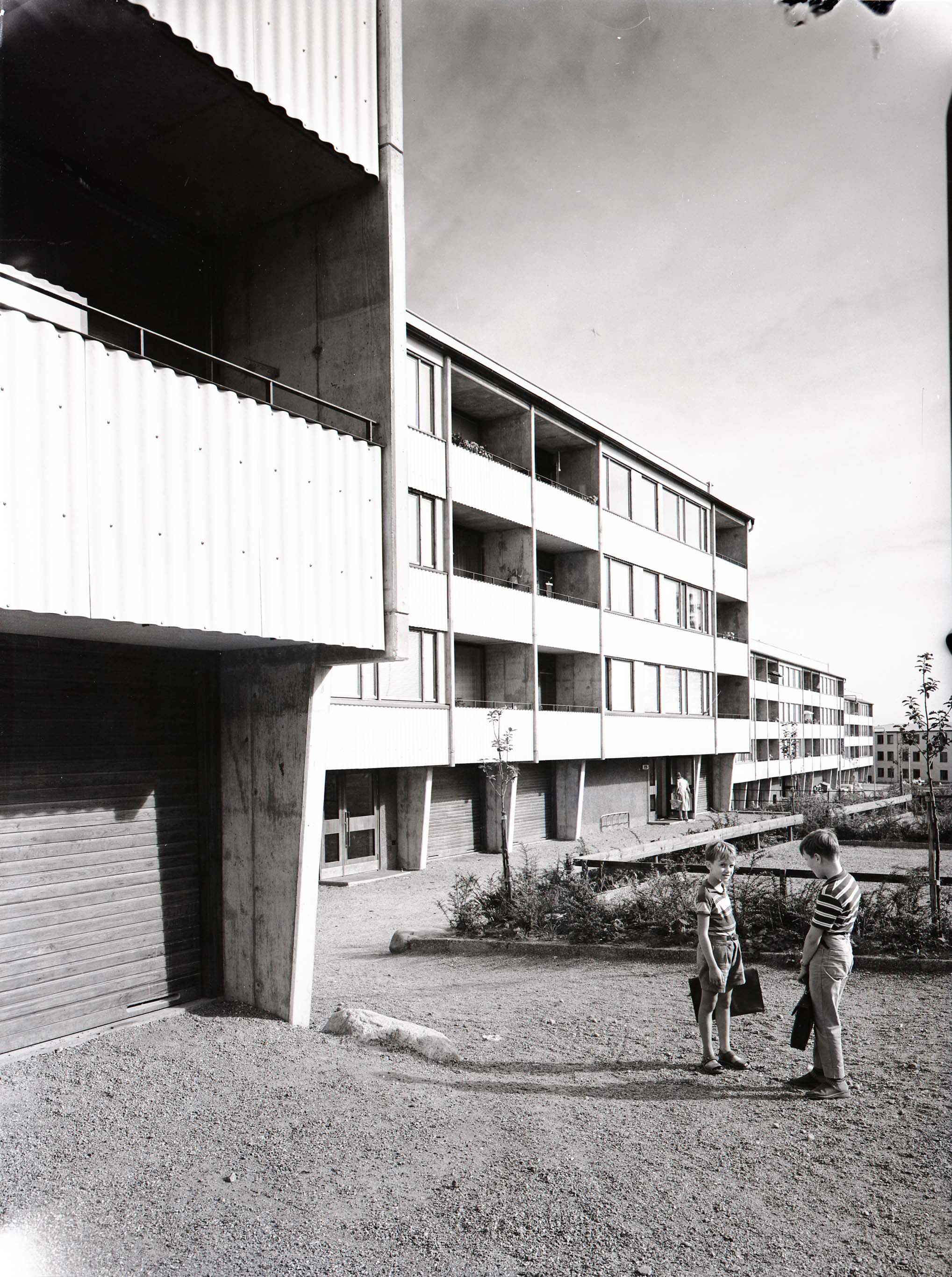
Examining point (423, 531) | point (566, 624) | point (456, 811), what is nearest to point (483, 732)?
point (456, 811)

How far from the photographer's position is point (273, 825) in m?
7.83

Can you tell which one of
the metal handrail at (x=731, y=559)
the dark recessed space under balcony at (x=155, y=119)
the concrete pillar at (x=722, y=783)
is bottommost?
the concrete pillar at (x=722, y=783)

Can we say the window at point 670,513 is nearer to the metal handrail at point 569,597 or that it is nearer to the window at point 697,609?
the window at point 697,609

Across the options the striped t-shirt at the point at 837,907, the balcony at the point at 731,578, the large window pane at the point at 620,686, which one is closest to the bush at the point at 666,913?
the striped t-shirt at the point at 837,907

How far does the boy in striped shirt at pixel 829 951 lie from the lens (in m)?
6.12

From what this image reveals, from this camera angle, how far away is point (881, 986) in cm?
939

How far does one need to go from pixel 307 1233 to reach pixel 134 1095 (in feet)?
6.72

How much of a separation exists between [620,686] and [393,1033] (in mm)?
23532

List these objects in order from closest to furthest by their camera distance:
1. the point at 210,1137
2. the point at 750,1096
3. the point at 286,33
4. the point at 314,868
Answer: the point at 210,1137 < the point at 750,1096 < the point at 286,33 < the point at 314,868

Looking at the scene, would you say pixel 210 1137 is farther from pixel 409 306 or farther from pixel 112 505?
pixel 409 306

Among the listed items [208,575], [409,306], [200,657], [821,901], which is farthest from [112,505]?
[409,306]

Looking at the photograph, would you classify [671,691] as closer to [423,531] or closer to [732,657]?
[732,657]

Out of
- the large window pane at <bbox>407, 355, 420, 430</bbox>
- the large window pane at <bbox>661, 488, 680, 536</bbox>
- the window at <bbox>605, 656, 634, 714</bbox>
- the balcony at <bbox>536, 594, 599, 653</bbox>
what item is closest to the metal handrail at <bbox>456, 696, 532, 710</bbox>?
the balcony at <bbox>536, 594, 599, 653</bbox>

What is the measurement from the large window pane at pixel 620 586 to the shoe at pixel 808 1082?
24.1 m
